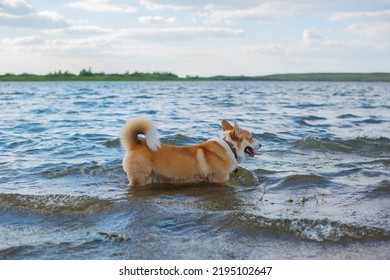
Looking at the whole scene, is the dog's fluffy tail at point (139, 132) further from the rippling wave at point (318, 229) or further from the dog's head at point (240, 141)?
the rippling wave at point (318, 229)

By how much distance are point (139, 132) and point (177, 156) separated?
77 cm

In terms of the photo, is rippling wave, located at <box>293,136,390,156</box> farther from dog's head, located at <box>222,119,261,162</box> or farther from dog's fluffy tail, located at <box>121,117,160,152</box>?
dog's fluffy tail, located at <box>121,117,160,152</box>

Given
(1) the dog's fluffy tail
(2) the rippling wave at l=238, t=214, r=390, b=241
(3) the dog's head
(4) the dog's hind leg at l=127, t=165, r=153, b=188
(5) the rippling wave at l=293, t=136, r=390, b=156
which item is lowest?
(5) the rippling wave at l=293, t=136, r=390, b=156

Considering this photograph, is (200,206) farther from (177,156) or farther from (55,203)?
(55,203)

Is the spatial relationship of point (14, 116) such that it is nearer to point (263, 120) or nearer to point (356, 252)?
point (263, 120)

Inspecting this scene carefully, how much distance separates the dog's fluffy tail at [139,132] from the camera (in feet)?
22.0

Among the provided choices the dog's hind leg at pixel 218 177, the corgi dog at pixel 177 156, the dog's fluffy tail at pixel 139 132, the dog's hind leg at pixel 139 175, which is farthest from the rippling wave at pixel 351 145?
the dog's fluffy tail at pixel 139 132

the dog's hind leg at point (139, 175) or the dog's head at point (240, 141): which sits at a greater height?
the dog's head at point (240, 141)

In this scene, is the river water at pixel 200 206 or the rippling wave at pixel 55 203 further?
the rippling wave at pixel 55 203

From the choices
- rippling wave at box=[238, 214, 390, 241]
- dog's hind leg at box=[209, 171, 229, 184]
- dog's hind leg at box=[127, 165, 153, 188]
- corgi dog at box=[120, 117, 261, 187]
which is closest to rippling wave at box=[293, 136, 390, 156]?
corgi dog at box=[120, 117, 261, 187]

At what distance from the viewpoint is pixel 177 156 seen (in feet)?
23.9

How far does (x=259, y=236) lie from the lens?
5.02 meters

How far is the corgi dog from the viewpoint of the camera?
6926 mm

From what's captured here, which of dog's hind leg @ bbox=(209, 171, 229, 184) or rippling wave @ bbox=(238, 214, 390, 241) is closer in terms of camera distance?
rippling wave @ bbox=(238, 214, 390, 241)
